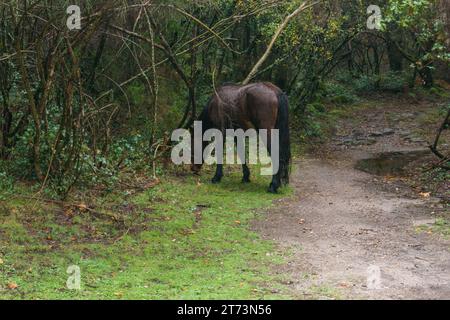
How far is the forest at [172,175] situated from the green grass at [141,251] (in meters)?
0.03

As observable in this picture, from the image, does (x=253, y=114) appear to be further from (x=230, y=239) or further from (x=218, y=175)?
(x=230, y=239)

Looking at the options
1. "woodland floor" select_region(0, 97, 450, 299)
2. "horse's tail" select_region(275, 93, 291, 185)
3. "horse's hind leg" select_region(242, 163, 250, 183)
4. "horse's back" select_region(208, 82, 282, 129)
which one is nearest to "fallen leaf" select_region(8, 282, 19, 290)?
"woodland floor" select_region(0, 97, 450, 299)

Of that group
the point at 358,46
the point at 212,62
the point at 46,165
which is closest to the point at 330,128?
the point at 212,62

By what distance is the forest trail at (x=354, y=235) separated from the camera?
7160 millimetres

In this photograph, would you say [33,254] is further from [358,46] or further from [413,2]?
[358,46]

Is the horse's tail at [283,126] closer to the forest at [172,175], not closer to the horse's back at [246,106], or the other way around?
the horse's back at [246,106]

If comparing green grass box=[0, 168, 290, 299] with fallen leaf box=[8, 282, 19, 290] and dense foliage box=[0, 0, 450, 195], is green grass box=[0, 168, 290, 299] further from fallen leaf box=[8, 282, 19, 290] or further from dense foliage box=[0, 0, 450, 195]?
dense foliage box=[0, 0, 450, 195]

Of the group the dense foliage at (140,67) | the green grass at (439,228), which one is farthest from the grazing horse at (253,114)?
the green grass at (439,228)

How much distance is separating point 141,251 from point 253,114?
503 centimetres

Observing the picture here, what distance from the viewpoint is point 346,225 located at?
33.5 feet

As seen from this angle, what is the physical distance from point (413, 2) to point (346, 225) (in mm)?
3964

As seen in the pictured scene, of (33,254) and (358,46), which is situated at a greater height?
Answer: (358,46)

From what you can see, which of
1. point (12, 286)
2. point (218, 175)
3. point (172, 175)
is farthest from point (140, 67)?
point (12, 286)
